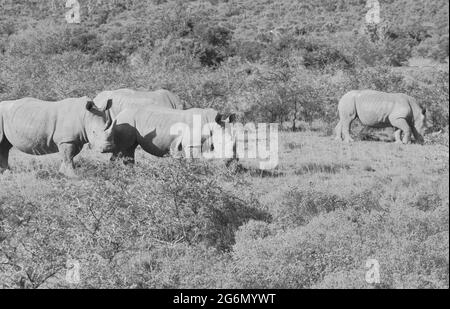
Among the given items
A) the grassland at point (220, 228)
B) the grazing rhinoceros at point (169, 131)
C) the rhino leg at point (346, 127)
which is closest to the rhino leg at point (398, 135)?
the rhino leg at point (346, 127)

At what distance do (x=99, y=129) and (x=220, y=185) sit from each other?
9.13 ft

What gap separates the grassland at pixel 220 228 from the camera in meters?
8.87

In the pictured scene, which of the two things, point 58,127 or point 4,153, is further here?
point 4,153

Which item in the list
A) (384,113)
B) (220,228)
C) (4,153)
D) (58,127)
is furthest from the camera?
(384,113)

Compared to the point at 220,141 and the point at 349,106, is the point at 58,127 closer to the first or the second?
the point at 220,141

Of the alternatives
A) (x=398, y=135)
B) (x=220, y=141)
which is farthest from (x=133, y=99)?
(x=398, y=135)

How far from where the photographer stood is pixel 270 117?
74.1ft

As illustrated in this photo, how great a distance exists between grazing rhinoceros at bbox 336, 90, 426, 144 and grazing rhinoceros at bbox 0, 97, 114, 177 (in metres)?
8.03

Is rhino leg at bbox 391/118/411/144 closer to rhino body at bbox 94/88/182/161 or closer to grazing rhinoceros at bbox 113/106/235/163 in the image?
rhino body at bbox 94/88/182/161

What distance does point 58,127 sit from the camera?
14172mm

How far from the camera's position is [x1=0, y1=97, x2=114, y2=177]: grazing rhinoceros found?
45.4 ft

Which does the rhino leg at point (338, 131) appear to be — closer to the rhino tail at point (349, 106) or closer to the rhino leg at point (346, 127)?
the rhino leg at point (346, 127)

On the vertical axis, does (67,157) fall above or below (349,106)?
above

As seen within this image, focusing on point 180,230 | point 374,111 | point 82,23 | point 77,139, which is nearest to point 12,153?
point 77,139
